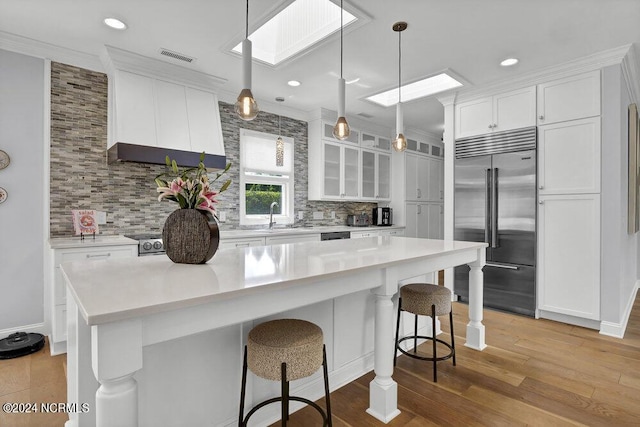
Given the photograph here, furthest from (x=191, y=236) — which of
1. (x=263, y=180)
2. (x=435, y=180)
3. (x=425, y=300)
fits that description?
(x=435, y=180)

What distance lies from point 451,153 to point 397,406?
3.17 m

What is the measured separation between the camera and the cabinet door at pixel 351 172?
5.21m

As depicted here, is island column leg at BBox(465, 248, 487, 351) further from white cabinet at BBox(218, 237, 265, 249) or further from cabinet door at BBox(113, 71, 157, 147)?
cabinet door at BBox(113, 71, 157, 147)

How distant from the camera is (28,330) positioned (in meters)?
2.95

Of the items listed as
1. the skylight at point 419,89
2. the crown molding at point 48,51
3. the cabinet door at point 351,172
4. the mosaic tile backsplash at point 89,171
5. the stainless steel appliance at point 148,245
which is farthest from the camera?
the cabinet door at point 351,172

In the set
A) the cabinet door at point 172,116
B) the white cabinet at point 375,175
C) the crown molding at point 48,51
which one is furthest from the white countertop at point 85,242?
the white cabinet at point 375,175

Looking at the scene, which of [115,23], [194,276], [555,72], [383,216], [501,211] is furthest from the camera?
[383,216]

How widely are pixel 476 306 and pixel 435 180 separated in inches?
163

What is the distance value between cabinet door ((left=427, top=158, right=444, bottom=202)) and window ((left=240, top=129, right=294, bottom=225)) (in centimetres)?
302

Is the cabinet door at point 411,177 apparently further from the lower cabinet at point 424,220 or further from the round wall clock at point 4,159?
the round wall clock at point 4,159

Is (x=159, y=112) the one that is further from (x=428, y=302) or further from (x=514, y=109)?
(x=514, y=109)

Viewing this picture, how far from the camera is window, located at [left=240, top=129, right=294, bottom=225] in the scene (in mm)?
4340

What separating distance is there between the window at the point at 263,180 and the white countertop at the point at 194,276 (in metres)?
2.36

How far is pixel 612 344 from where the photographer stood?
113 inches
